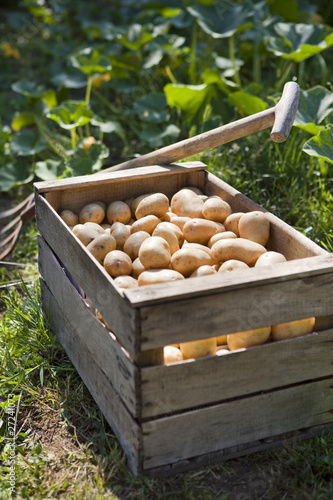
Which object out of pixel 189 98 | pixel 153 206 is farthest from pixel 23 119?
pixel 153 206

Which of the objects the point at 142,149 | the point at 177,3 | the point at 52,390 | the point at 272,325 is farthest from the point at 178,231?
the point at 177,3

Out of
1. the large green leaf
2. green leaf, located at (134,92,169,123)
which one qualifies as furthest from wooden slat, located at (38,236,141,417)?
the large green leaf

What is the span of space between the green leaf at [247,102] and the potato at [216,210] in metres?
1.09

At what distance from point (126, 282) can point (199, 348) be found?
0.92 feet

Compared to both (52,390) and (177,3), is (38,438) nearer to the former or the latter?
(52,390)

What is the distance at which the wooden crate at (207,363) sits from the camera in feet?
4.67

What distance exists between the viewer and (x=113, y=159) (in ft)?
11.9

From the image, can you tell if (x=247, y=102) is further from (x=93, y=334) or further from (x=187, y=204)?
(x=93, y=334)

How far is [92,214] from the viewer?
202 cm

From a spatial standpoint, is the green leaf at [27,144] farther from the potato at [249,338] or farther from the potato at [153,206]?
the potato at [249,338]

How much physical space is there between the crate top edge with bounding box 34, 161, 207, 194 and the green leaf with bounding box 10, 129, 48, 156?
1305 millimetres

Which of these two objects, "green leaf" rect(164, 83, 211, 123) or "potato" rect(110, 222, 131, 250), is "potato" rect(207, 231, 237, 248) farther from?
"green leaf" rect(164, 83, 211, 123)

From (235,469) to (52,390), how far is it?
649 mm

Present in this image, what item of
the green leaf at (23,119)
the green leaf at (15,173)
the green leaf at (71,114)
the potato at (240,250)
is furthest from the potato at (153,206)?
the green leaf at (23,119)
